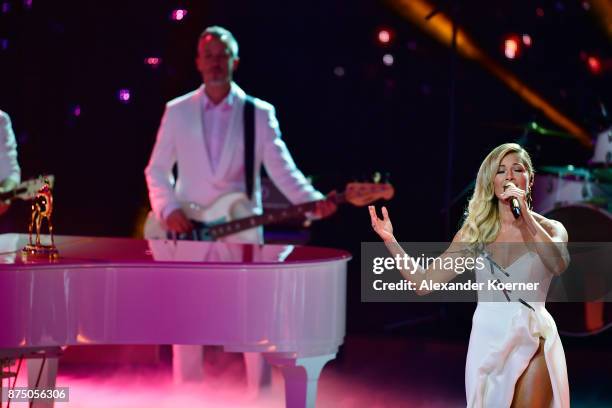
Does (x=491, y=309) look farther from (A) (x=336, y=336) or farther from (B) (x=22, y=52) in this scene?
(B) (x=22, y=52)

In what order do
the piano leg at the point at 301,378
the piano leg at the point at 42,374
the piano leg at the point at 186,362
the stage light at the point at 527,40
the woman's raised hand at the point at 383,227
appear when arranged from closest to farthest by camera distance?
1. the woman's raised hand at the point at 383,227
2. the piano leg at the point at 301,378
3. the piano leg at the point at 42,374
4. the piano leg at the point at 186,362
5. the stage light at the point at 527,40

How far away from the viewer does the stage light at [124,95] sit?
693 cm

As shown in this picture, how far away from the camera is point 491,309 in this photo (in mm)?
3367

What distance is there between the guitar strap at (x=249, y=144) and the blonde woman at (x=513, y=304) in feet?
8.18

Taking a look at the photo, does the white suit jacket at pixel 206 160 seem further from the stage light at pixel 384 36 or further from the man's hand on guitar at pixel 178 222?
the stage light at pixel 384 36

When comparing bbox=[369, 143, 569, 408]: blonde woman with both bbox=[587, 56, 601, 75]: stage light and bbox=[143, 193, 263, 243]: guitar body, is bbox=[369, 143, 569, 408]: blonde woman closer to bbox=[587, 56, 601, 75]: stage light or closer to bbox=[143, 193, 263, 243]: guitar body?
bbox=[143, 193, 263, 243]: guitar body

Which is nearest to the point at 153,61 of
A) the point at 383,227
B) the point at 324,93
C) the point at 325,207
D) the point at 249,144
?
the point at 324,93

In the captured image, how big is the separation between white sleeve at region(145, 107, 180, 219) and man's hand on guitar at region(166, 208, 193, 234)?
0.12ft

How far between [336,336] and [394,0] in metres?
3.71

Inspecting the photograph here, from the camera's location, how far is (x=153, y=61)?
6.97 metres

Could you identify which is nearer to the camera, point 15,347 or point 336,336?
point 15,347

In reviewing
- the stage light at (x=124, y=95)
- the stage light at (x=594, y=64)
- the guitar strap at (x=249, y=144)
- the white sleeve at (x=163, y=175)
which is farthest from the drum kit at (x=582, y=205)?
the stage light at (x=124, y=95)

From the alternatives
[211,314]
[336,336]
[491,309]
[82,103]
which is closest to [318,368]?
[336,336]

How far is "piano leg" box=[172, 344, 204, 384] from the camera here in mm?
5852
